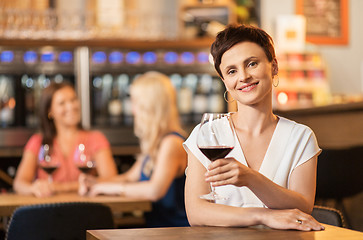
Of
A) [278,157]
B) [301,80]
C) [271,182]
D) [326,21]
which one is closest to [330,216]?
[278,157]

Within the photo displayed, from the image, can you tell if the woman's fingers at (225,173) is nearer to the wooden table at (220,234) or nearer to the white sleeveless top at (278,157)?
the wooden table at (220,234)

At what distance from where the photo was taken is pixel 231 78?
191cm

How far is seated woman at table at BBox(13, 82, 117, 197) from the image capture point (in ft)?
12.7

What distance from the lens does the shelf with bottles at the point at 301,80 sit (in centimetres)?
652

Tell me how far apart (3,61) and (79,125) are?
4.92 ft

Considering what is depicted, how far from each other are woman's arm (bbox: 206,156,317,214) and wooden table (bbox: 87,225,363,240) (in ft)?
0.36

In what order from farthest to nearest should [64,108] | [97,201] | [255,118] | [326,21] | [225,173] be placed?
[326,21] < [64,108] < [97,201] < [255,118] < [225,173]

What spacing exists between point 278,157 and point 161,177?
1381 millimetres

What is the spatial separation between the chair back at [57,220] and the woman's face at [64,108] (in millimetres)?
1561

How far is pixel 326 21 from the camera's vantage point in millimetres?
7250

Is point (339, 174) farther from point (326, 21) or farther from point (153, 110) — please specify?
point (326, 21)

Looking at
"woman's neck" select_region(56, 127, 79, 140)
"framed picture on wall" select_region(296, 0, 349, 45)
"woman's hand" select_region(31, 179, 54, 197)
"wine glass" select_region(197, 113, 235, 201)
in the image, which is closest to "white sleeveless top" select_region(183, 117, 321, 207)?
Answer: "wine glass" select_region(197, 113, 235, 201)

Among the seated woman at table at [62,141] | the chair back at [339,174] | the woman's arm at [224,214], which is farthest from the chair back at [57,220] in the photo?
the chair back at [339,174]

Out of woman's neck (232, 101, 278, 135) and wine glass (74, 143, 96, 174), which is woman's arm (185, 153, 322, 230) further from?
wine glass (74, 143, 96, 174)
